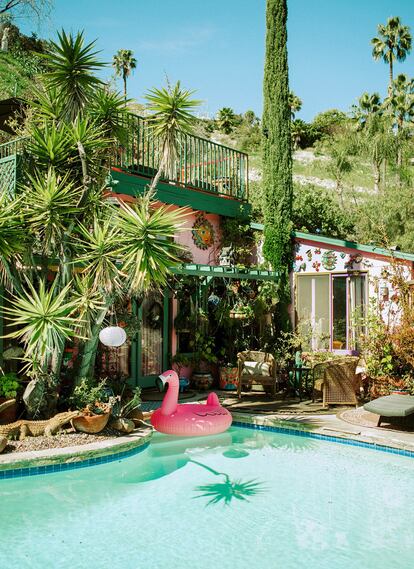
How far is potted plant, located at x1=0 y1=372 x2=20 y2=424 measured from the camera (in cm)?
846

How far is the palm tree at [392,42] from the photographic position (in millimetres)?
42562

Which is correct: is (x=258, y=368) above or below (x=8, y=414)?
above

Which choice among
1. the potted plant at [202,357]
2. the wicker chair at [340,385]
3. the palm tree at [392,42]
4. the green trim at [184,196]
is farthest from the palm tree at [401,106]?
the wicker chair at [340,385]

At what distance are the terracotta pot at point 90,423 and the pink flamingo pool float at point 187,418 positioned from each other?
0.89m

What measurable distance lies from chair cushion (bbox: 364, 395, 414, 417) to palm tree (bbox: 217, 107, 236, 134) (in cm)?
4302

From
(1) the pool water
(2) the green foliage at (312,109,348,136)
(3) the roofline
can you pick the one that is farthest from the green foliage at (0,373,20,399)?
(2) the green foliage at (312,109,348,136)

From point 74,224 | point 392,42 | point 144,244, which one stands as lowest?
point 144,244

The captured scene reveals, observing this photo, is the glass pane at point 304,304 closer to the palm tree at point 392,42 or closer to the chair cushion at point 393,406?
the chair cushion at point 393,406

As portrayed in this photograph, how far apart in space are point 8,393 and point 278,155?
336 inches

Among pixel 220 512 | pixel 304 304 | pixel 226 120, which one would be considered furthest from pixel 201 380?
pixel 226 120

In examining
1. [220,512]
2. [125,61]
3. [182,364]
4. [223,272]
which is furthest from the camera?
[125,61]

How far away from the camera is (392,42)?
4303 cm

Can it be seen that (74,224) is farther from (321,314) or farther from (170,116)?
(321,314)

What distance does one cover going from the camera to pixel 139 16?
1975cm
